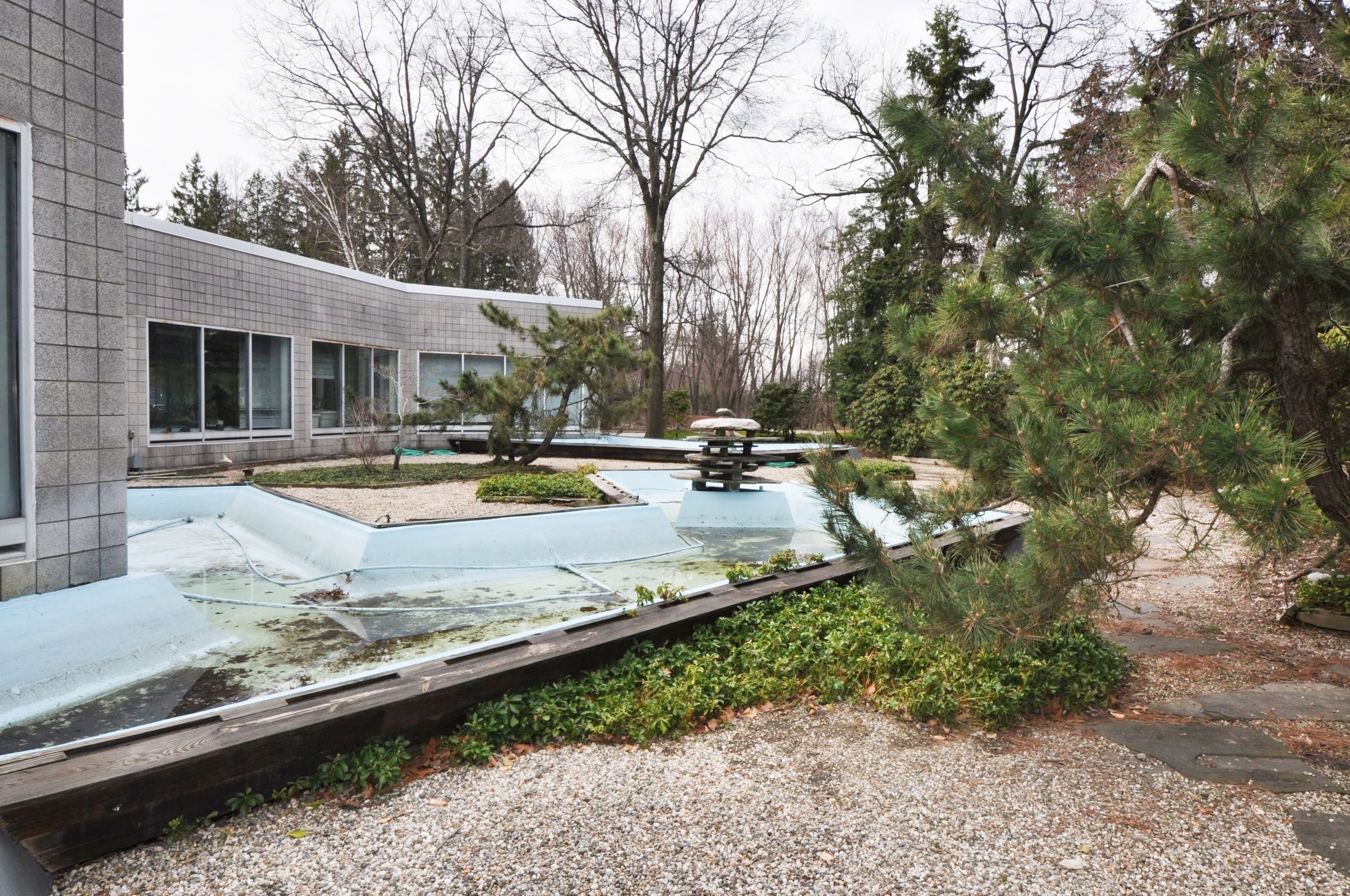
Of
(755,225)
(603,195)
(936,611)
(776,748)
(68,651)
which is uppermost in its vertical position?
(755,225)

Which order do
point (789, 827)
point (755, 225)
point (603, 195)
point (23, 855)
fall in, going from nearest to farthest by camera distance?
point (23, 855) → point (789, 827) → point (603, 195) → point (755, 225)

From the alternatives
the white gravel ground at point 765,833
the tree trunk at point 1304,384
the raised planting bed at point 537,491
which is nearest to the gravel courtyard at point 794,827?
the white gravel ground at point 765,833

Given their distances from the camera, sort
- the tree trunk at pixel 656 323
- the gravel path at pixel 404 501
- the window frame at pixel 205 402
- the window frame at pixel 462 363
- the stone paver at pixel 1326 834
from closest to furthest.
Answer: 1. the stone paver at pixel 1326 834
2. the gravel path at pixel 404 501
3. the window frame at pixel 205 402
4. the window frame at pixel 462 363
5. the tree trunk at pixel 656 323

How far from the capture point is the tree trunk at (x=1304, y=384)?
310cm

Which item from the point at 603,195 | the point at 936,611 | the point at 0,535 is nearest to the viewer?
the point at 936,611

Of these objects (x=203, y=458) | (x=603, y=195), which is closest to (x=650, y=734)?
(x=203, y=458)

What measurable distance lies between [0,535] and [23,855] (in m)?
1.71

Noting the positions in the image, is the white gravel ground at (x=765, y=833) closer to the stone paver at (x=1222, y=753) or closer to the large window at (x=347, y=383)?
the stone paver at (x=1222, y=753)

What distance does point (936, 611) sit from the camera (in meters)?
2.93

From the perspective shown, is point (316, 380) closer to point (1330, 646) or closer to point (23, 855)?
point (23, 855)

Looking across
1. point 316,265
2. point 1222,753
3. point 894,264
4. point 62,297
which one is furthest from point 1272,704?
point 894,264

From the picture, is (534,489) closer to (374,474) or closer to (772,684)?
(374,474)

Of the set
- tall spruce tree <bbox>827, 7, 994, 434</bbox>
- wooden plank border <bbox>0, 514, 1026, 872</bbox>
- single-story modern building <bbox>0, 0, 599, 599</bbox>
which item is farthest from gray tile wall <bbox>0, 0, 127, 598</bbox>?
tall spruce tree <bbox>827, 7, 994, 434</bbox>

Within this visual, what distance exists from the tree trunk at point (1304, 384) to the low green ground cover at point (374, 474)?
8.10 meters
